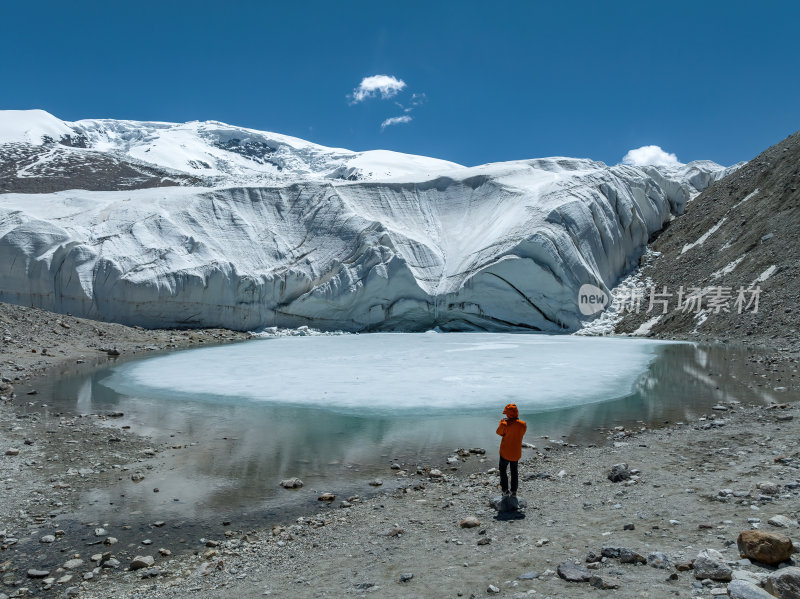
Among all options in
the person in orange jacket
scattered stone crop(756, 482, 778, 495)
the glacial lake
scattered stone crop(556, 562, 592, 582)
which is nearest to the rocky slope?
the glacial lake

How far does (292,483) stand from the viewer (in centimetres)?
595

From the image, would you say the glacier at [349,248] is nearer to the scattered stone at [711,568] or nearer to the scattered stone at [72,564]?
the scattered stone at [711,568]

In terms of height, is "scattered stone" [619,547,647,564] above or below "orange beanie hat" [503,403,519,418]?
below

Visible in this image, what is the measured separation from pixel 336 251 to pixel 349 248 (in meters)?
0.75

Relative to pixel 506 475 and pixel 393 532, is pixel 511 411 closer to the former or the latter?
pixel 506 475

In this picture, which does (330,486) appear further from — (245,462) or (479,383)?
(479,383)

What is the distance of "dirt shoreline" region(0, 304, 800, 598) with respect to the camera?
138 inches

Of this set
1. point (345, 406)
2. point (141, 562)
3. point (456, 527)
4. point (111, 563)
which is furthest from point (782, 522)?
point (345, 406)

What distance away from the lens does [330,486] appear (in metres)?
5.95

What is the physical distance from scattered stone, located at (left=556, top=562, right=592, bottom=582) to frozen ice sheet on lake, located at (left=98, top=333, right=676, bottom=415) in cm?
600

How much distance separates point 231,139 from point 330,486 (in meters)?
121

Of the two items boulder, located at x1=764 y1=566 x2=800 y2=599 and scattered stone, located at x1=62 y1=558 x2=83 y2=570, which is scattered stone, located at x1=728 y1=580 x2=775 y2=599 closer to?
boulder, located at x1=764 y1=566 x2=800 y2=599

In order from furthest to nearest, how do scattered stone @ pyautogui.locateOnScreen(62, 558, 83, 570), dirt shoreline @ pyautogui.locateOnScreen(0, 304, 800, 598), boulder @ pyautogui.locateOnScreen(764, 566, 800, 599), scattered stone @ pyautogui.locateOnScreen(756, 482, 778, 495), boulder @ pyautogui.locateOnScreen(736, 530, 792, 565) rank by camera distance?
1. scattered stone @ pyautogui.locateOnScreen(756, 482, 778, 495)
2. scattered stone @ pyautogui.locateOnScreen(62, 558, 83, 570)
3. dirt shoreline @ pyautogui.locateOnScreen(0, 304, 800, 598)
4. boulder @ pyautogui.locateOnScreen(736, 530, 792, 565)
5. boulder @ pyautogui.locateOnScreen(764, 566, 800, 599)

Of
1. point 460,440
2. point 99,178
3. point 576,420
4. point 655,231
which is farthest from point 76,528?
point 99,178
